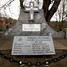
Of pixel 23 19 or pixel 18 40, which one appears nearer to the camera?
pixel 18 40

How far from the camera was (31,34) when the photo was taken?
627cm

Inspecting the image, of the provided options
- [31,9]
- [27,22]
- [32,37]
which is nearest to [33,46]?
[32,37]

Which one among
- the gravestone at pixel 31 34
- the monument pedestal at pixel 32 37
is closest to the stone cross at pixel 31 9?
the gravestone at pixel 31 34

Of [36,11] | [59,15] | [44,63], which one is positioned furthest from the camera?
[59,15]

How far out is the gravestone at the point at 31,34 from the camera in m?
5.33

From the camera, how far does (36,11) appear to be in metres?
6.55

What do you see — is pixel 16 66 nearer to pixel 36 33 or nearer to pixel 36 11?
pixel 36 33

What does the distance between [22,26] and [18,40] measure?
76cm

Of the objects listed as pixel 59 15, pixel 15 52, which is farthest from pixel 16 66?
pixel 59 15

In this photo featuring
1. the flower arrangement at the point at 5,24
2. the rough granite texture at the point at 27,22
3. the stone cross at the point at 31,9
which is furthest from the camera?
the flower arrangement at the point at 5,24

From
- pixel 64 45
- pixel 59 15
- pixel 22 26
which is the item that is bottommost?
pixel 59 15

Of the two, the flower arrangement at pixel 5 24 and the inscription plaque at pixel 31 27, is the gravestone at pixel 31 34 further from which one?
the flower arrangement at pixel 5 24

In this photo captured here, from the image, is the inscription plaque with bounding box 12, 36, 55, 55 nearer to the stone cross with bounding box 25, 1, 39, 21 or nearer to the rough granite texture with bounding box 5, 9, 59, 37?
the rough granite texture with bounding box 5, 9, 59, 37

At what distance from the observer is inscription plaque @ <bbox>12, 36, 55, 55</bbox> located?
529cm
